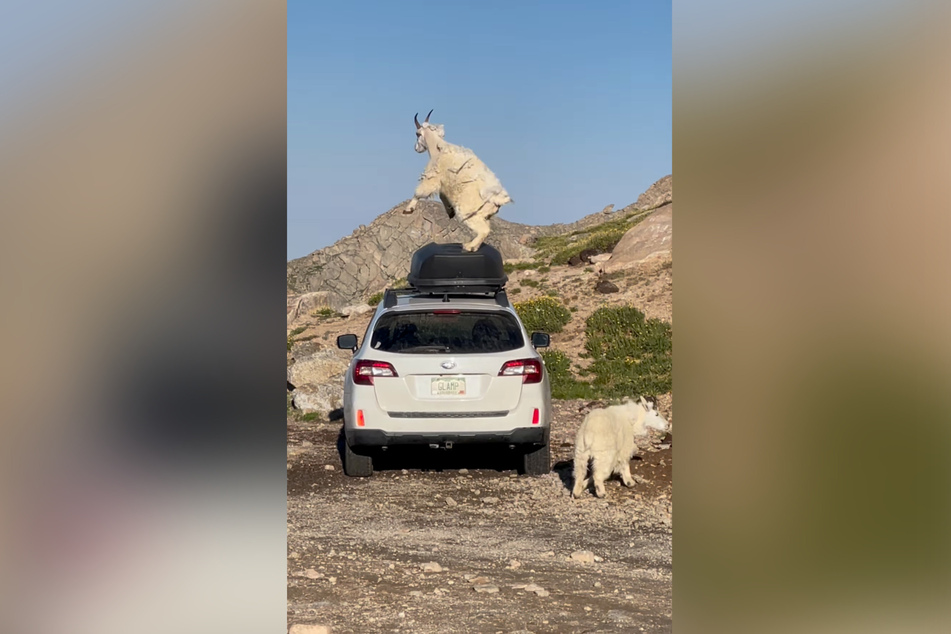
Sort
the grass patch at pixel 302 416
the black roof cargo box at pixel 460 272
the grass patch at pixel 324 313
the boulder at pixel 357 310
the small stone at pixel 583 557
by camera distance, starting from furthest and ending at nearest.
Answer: the grass patch at pixel 324 313, the boulder at pixel 357 310, the grass patch at pixel 302 416, the black roof cargo box at pixel 460 272, the small stone at pixel 583 557

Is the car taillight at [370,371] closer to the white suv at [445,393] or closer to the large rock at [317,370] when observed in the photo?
the white suv at [445,393]

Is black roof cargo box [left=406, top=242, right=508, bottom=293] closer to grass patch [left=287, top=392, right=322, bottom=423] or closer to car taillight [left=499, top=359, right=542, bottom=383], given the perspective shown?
car taillight [left=499, top=359, right=542, bottom=383]

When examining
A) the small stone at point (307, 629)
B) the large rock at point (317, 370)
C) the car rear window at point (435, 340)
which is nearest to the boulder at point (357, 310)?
the large rock at point (317, 370)

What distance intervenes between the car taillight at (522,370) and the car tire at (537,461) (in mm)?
910

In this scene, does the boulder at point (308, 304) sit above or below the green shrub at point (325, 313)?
above

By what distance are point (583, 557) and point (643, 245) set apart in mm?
21201

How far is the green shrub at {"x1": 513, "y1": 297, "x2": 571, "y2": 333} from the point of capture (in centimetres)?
2041

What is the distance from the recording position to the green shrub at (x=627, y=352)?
16.0 metres

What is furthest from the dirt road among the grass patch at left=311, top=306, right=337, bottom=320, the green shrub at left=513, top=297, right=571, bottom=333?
the grass patch at left=311, top=306, right=337, bottom=320

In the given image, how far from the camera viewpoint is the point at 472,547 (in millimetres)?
6867

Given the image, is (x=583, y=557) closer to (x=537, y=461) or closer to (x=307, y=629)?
(x=307, y=629)
